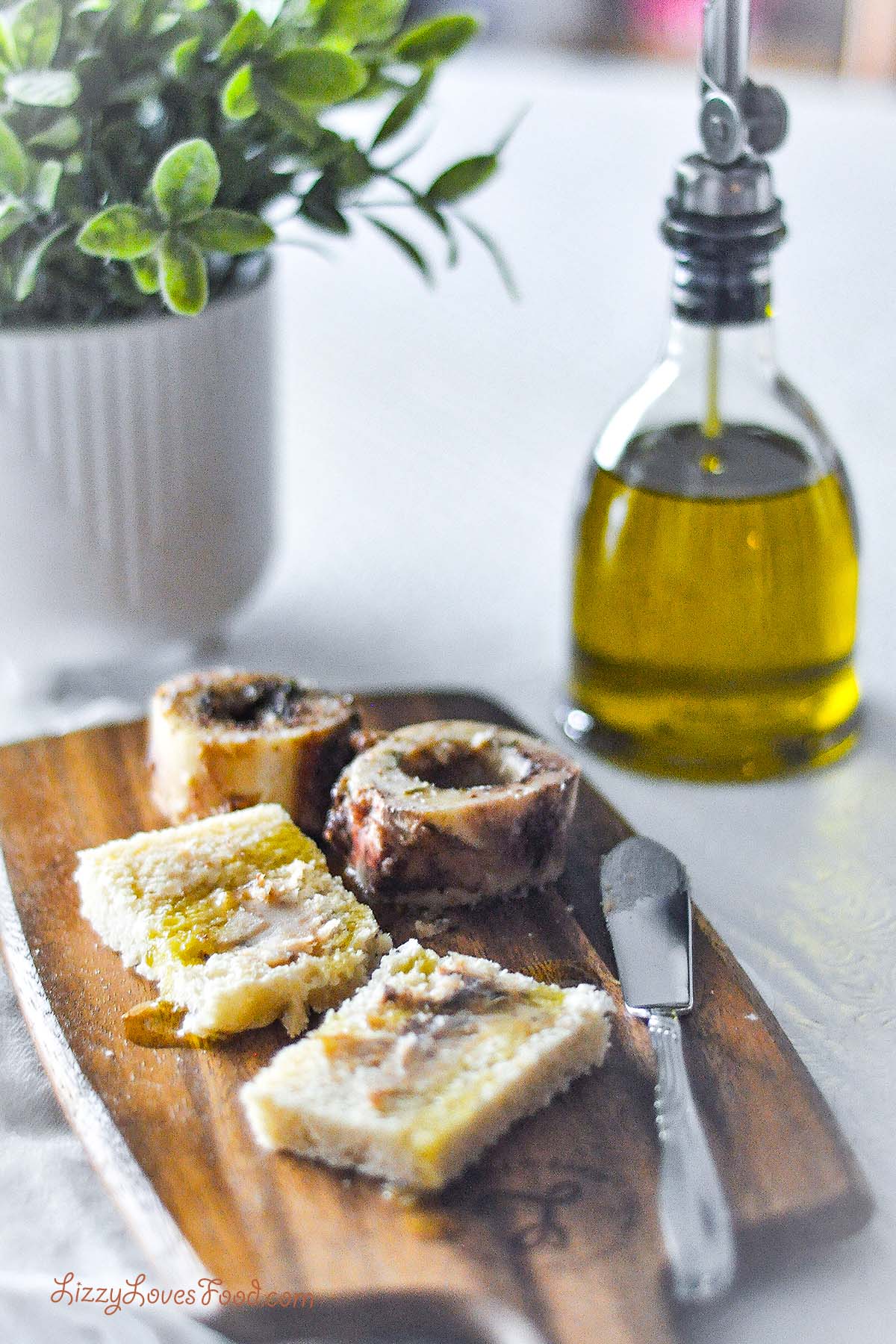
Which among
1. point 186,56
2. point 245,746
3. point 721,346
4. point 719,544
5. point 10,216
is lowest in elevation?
point 245,746

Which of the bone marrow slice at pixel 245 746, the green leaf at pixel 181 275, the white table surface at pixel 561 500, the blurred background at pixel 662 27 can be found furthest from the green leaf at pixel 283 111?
the blurred background at pixel 662 27

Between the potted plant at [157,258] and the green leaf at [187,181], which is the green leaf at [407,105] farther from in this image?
the green leaf at [187,181]

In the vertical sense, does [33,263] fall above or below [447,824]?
above

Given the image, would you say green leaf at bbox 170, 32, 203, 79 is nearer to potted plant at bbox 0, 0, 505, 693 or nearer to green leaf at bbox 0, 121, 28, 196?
potted plant at bbox 0, 0, 505, 693

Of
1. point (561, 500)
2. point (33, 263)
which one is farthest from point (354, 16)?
point (561, 500)

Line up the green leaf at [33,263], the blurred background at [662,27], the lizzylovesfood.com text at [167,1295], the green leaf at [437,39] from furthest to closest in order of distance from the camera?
the blurred background at [662,27] → the green leaf at [437,39] → the green leaf at [33,263] → the lizzylovesfood.com text at [167,1295]

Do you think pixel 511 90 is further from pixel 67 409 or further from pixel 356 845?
pixel 356 845

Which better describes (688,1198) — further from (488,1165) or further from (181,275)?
(181,275)

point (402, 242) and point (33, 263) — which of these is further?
point (402, 242)
